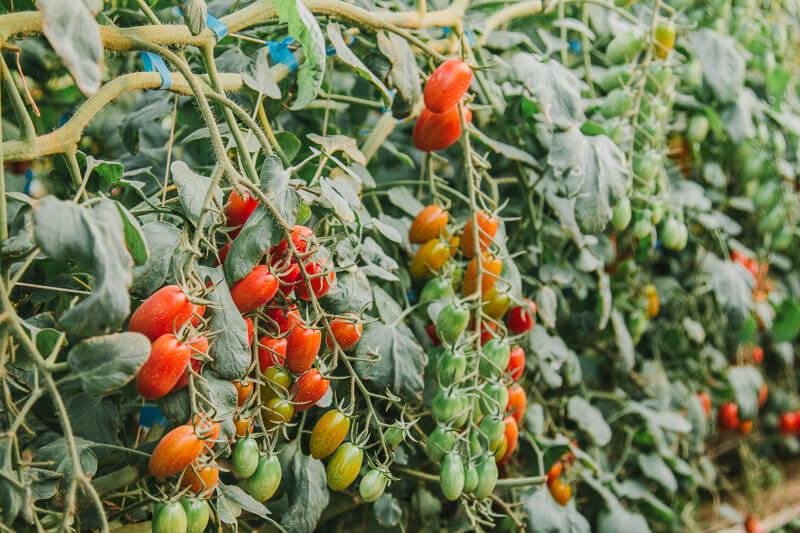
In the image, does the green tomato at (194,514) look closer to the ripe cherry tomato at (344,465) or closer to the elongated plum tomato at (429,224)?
the ripe cherry tomato at (344,465)

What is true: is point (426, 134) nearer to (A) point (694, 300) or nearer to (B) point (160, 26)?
(B) point (160, 26)

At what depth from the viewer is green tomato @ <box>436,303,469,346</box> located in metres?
0.88

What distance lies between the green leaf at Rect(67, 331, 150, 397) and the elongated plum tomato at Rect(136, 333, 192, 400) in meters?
0.02

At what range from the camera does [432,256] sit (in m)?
1.01

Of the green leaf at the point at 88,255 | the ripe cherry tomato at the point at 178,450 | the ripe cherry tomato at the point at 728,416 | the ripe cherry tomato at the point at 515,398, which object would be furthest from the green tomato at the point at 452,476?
the ripe cherry tomato at the point at 728,416

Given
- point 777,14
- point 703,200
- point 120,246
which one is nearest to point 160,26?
point 120,246

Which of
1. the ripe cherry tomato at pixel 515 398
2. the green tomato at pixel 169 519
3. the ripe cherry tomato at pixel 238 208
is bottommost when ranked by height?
the ripe cherry tomato at pixel 515 398

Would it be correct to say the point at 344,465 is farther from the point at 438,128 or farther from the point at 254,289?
the point at 438,128

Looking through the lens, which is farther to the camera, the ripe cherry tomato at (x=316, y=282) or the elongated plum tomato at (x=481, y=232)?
the elongated plum tomato at (x=481, y=232)

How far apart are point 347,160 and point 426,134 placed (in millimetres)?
134

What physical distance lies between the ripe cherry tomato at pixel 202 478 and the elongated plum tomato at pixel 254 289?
170 mm

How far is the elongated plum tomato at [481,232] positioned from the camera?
98cm

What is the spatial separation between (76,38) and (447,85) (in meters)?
0.50

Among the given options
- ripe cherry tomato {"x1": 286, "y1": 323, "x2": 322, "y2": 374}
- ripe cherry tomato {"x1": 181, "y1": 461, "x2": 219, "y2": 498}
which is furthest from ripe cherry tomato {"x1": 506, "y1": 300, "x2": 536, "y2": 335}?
ripe cherry tomato {"x1": 181, "y1": 461, "x2": 219, "y2": 498}
